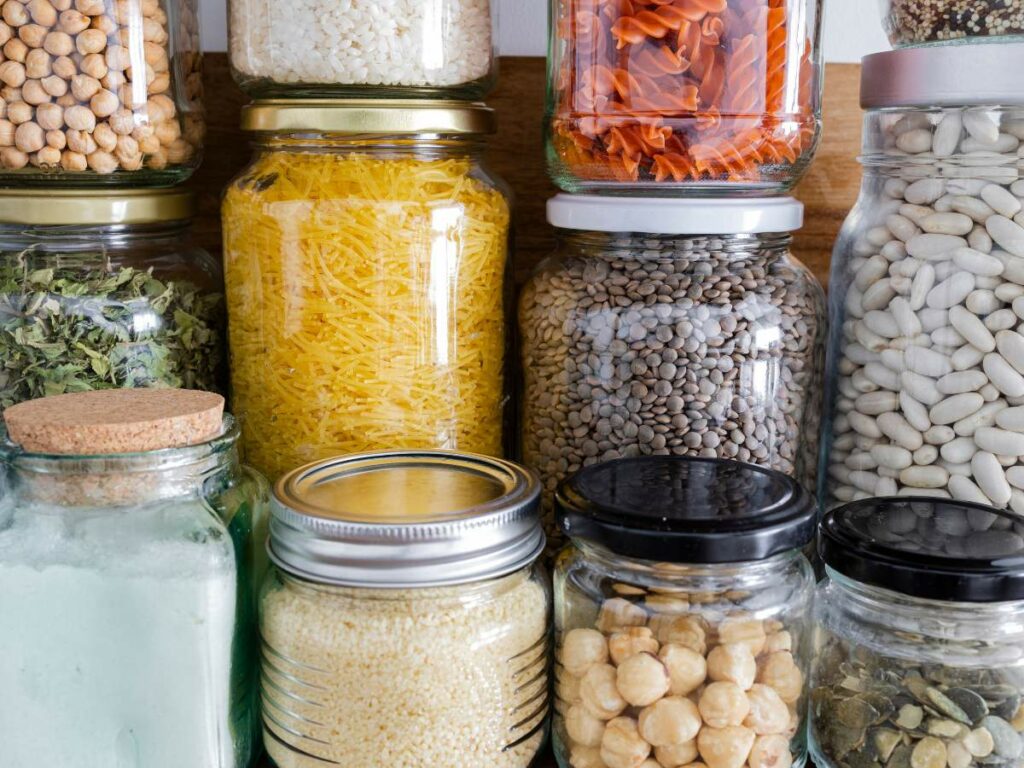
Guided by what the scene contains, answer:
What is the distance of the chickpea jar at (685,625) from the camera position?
637 mm

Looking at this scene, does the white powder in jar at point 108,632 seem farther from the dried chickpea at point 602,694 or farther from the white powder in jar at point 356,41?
the white powder in jar at point 356,41

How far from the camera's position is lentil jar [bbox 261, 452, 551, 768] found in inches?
25.4

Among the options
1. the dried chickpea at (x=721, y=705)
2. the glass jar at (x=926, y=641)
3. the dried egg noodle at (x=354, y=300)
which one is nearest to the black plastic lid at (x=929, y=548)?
the glass jar at (x=926, y=641)

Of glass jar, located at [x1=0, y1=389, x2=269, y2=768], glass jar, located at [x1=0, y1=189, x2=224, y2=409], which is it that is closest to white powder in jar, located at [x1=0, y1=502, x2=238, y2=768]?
glass jar, located at [x1=0, y1=389, x2=269, y2=768]

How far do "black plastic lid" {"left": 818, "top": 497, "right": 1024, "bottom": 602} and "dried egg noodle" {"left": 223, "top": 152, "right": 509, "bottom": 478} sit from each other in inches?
13.3

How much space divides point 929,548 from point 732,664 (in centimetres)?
15

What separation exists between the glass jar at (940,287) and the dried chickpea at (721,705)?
28 centimetres

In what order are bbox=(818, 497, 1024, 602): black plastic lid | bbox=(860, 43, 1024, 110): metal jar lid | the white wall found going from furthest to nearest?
the white wall < bbox=(860, 43, 1024, 110): metal jar lid < bbox=(818, 497, 1024, 602): black plastic lid

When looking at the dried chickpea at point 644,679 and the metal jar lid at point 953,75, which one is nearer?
the dried chickpea at point 644,679

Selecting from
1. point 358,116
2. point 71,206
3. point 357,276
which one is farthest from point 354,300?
point 71,206

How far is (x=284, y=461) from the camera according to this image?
85 cm

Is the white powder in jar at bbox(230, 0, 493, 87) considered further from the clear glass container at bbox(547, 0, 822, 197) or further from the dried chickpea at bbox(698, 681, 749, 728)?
the dried chickpea at bbox(698, 681, 749, 728)

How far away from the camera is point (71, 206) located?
82 cm

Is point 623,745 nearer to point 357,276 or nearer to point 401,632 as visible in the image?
point 401,632
